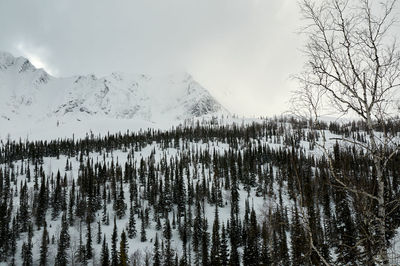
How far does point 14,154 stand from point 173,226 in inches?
5727

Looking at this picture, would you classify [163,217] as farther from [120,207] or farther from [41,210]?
[41,210]

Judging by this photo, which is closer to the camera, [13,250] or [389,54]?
[389,54]

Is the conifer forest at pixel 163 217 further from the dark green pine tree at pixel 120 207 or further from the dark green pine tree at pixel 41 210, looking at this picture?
the dark green pine tree at pixel 41 210

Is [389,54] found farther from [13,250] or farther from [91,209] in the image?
[91,209]

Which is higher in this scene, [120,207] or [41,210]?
[41,210]

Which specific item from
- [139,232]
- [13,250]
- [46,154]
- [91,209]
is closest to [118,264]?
[139,232]

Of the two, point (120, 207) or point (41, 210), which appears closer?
point (41, 210)

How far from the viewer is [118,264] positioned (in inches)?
2443

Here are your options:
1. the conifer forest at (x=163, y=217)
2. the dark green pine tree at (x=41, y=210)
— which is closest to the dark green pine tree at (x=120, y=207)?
the conifer forest at (x=163, y=217)

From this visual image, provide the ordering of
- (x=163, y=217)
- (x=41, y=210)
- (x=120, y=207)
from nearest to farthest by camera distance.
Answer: (x=41, y=210) → (x=163, y=217) → (x=120, y=207)

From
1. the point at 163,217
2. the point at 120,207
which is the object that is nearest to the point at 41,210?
the point at 120,207

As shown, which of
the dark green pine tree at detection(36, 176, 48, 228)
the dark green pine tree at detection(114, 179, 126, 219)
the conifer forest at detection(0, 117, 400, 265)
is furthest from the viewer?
the dark green pine tree at detection(114, 179, 126, 219)

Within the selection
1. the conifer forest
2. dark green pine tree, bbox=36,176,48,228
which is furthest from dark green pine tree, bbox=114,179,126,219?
dark green pine tree, bbox=36,176,48,228

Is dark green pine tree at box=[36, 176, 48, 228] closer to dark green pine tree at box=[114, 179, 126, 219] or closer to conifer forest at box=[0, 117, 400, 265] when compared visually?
conifer forest at box=[0, 117, 400, 265]
